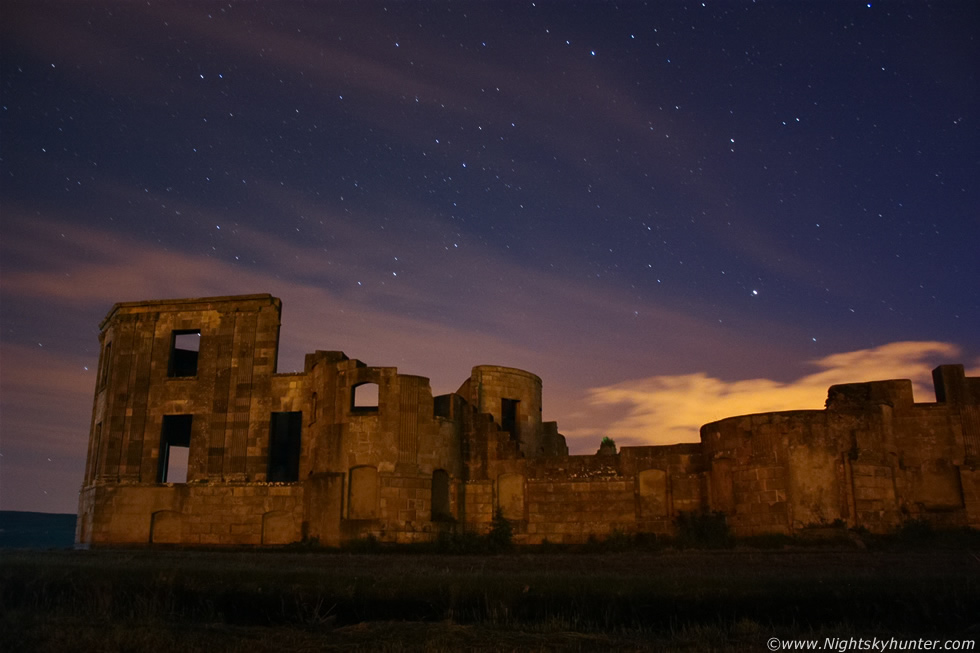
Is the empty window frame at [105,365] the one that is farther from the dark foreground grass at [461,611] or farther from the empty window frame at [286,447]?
the dark foreground grass at [461,611]

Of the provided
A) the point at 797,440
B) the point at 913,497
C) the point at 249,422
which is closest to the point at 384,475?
the point at 249,422

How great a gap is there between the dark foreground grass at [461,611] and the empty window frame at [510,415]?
26640mm

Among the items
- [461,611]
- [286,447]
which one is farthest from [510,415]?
[461,611]

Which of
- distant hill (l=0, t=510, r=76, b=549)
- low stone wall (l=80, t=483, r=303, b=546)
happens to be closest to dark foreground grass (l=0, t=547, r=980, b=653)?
low stone wall (l=80, t=483, r=303, b=546)

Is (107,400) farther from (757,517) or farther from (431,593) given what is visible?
(431,593)

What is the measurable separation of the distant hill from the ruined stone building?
42267mm

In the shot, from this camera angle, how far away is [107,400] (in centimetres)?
3544

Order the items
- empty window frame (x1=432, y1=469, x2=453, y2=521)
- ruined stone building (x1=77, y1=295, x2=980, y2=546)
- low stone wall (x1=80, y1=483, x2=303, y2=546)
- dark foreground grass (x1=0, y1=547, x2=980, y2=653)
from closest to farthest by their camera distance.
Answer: dark foreground grass (x1=0, y1=547, x2=980, y2=653), ruined stone building (x1=77, y1=295, x2=980, y2=546), empty window frame (x1=432, y1=469, x2=453, y2=521), low stone wall (x1=80, y1=483, x2=303, y2=546)

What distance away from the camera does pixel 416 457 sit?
2925 centimetres

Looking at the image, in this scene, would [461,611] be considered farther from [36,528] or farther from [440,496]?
[36,528]

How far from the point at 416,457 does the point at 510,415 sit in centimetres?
905

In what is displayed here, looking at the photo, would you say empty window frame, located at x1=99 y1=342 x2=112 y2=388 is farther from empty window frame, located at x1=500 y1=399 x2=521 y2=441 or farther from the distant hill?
the distant hill

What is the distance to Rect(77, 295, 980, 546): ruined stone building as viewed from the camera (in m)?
24.5

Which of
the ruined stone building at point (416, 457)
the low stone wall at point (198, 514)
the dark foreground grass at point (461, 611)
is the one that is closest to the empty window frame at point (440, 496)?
the ruined stone building at point (416, 457)
